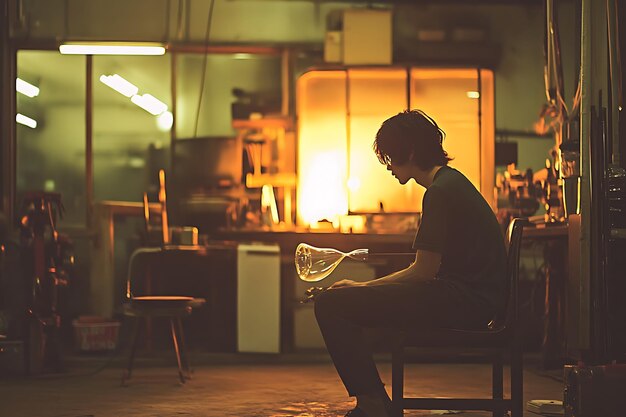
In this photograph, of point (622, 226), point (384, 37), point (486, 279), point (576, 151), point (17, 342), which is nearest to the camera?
point (486, 279)

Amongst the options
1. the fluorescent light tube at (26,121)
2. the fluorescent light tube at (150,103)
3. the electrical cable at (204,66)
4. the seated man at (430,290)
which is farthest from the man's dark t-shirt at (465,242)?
the fluorescent light tube at (26,121)

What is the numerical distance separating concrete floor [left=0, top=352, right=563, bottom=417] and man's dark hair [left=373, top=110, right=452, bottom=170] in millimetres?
1589

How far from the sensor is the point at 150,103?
9.20 metres

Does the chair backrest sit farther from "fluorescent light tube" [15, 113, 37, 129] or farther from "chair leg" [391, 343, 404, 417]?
"fluorescent light tube" [15, 113, 37, 129]

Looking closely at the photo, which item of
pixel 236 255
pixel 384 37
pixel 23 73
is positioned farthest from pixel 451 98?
pixel 23 73

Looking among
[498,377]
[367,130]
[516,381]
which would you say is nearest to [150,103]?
[367,130]

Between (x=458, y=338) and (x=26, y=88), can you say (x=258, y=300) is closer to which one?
(x=26, y=88)

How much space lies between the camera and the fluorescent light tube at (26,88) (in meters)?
8.95

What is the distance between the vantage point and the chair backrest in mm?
4047

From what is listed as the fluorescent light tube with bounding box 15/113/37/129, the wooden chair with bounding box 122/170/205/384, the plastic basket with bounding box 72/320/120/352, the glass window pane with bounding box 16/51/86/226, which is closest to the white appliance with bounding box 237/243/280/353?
the wooden chair with bounding box 122/170/205/384

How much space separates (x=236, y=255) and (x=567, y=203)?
2.85 metres

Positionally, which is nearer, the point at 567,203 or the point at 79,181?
the point at 567,203

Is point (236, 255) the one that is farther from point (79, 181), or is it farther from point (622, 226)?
point (622, 226)

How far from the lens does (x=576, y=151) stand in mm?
5770
